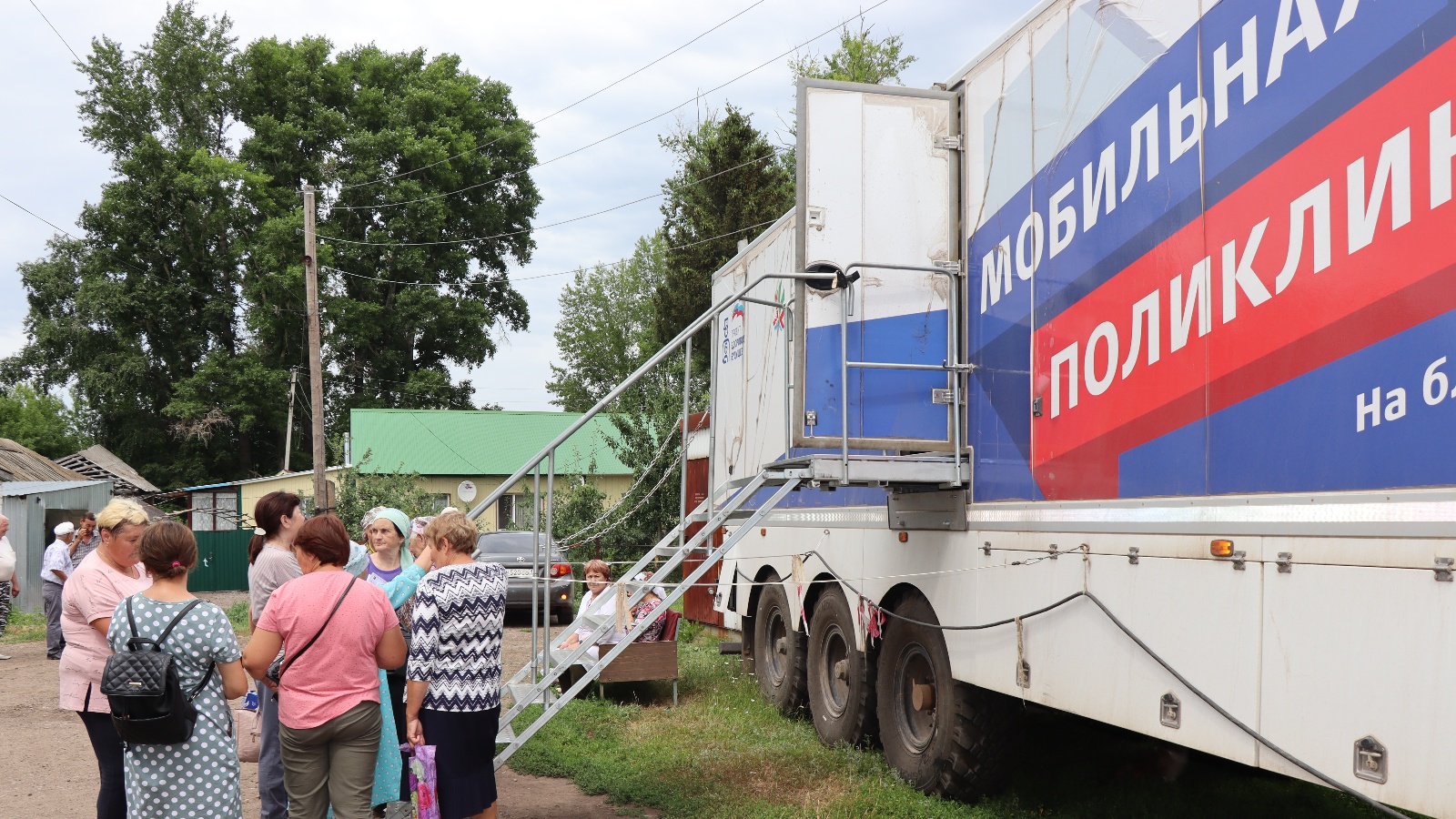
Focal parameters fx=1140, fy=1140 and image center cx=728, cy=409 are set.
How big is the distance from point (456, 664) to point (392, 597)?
76cm

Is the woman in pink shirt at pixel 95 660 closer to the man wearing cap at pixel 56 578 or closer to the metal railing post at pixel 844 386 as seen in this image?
the metal railing post at pixel 844 386

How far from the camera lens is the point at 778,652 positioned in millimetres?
9445

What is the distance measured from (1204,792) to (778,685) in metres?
3.63

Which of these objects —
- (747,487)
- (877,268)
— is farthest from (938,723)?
(877,268)

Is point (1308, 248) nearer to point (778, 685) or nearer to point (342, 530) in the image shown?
point (342, 530)

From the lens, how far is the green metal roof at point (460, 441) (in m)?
34.1

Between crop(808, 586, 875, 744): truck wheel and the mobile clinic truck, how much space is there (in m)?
0.04

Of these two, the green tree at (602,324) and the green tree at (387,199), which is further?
the green tree at (602,324)

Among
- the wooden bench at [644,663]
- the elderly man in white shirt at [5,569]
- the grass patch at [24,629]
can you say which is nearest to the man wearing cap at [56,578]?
the elderly man in white shirt at [5,569]

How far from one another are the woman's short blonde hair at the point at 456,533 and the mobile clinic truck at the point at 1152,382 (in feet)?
5.89

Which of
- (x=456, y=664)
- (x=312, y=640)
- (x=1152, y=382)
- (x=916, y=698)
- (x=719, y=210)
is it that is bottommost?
(x=916, y=698)

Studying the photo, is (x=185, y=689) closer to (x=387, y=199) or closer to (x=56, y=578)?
(x=56, y=578)

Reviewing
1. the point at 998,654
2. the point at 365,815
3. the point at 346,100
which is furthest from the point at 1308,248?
the point at 346,100

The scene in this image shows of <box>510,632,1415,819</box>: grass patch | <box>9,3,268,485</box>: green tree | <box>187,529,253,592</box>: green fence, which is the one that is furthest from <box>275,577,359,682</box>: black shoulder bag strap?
<box>9,3,268,485</box>: green tree
